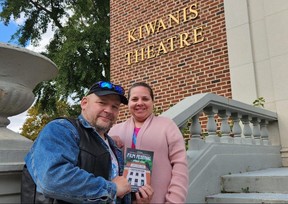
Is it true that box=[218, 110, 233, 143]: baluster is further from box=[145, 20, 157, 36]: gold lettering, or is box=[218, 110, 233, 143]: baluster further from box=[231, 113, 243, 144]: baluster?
box=[145, 20, 157, 36]: gold lettering

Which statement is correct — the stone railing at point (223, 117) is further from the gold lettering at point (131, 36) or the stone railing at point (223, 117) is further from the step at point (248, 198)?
the gold lettering at point (131, 36)

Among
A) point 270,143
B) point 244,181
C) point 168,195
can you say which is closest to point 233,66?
point 270,143

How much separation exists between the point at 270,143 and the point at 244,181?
1.78 metres

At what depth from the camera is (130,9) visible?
776 centimetres

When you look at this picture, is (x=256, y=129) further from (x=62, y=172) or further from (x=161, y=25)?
(x=62, y=172)

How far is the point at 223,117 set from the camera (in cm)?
407

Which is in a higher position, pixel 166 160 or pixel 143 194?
pixel 166 160

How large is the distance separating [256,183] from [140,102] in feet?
6.32

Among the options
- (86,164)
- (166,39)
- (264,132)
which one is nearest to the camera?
(86,164)

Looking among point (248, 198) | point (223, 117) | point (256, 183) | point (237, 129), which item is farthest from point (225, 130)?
point (248, 198)

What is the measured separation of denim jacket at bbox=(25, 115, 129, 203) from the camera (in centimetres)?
129

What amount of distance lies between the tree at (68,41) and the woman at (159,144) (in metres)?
9.98

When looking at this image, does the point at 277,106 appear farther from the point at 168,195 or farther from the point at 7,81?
the point at 7,81

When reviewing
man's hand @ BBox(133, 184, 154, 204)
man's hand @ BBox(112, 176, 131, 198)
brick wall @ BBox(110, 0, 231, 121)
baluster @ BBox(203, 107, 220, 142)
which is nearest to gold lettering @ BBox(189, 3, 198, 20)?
brick wall @ BBox(110, 0, 231, 121)
